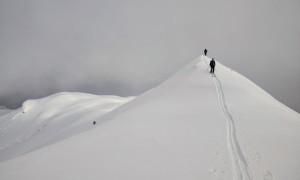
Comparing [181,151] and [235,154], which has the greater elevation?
[181,151]

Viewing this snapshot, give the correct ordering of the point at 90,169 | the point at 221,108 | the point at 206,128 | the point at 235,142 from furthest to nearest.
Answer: the point at 221,108
the point at 206,128
the point at 235,142
the point at 90,169

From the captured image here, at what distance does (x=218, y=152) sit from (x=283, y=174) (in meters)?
3.28

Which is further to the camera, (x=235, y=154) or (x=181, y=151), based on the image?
(x=181, y=151)

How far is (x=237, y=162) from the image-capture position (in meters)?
11.1

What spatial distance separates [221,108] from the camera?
21.2 meters

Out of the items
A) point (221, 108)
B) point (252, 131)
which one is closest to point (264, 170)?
point (252, 131)

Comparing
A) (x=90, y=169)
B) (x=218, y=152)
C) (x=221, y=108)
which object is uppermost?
(x=221, y=108)

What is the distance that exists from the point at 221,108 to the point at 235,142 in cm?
800

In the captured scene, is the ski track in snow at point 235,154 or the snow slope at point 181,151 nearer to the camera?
the ski track in snow at point 235,154

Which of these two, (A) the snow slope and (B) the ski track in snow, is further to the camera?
(A) the snow slope

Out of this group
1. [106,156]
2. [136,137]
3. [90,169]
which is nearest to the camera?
[90,169]

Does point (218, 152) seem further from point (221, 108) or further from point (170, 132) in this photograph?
point (221, 108)

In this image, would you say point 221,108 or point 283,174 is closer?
point 283,174

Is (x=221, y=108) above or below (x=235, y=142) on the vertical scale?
above
